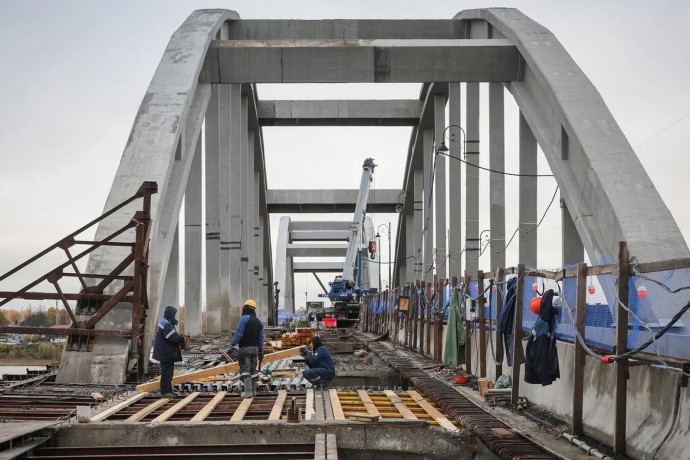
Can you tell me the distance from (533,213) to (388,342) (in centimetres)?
715

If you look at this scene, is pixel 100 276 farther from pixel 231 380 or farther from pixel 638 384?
pixel 638 384

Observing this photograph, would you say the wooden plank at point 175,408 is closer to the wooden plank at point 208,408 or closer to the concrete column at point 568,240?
the wooden plank at point 208,408

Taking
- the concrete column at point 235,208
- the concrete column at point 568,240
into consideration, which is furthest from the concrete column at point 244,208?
the concrete column at point 568,240

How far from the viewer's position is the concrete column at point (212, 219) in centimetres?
3528

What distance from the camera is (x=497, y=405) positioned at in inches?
466

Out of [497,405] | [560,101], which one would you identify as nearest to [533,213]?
[560,101]

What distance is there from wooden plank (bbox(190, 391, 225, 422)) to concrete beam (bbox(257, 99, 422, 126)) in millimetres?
34703

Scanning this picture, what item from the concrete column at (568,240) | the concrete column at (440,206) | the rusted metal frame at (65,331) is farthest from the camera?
the concrete column at (440,206)

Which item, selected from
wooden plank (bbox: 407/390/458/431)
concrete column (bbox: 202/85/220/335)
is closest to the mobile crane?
concrete column (bbox: 202/85/220/335)

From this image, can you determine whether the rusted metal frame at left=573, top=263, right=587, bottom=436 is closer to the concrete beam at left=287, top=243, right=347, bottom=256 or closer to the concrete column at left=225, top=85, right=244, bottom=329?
the concrete column at left=225, top=85, right=244, bottom=329

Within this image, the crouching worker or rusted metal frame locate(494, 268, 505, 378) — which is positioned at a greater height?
rusted metal frame locate(494, 268, 505, 378)

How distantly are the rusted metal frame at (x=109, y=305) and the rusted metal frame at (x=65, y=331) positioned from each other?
0.13 meters

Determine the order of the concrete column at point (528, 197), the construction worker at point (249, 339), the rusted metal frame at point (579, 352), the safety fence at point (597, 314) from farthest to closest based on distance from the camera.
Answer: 1. the concrete column at point (528, 197)
2. the construction worker at point (249, 339)
3. the rusted metal frame at point (579, 352)
4. the safety fence at point (597, 314)

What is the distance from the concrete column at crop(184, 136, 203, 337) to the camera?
32.2 meters
